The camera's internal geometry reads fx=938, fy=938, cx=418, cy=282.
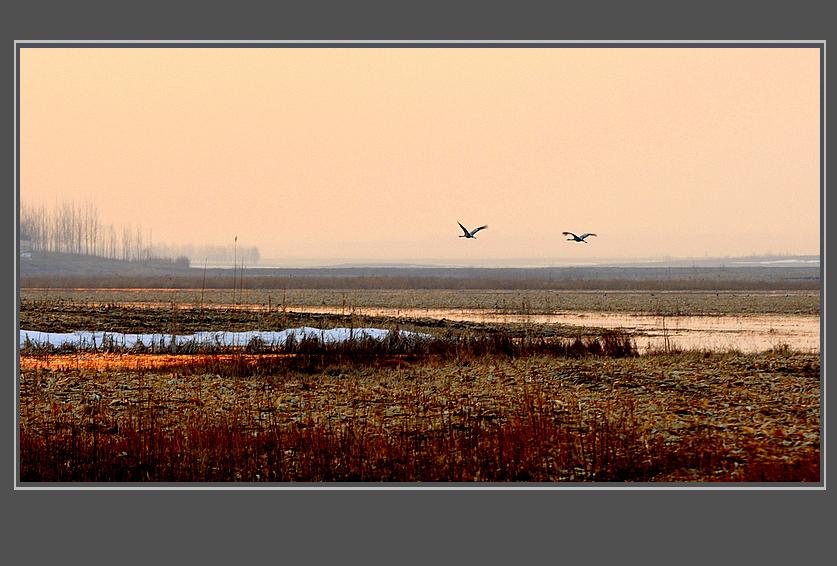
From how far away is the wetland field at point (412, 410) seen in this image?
10.1m

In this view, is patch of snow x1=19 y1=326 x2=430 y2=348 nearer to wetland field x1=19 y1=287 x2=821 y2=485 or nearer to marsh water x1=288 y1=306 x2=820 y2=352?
wetland field x1=19 y1=287 x2=821 y2=485

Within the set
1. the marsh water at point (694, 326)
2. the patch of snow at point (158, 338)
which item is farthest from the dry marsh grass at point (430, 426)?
the marsh water at point (694, 326)

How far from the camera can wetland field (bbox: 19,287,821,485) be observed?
33.2 ft

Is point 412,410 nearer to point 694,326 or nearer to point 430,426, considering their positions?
point 430,426

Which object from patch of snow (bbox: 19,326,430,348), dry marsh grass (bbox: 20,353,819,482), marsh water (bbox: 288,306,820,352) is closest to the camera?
dry marsh grass (bbox: 20,353,819,482)

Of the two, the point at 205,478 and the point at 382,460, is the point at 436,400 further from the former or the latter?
the point at 205,478

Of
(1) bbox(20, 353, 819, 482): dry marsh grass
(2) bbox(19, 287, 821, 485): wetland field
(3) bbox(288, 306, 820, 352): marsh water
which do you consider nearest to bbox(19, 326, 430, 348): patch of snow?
(2) bbox(19, 287, 821, 485): wetland field

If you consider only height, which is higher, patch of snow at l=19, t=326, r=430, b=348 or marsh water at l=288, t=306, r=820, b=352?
patch of snow at l=19, t=326, r=430, b=348

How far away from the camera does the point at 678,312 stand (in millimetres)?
34906

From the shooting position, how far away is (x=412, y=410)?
1248 cm

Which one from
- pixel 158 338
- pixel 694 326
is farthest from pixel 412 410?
pixel 694 326

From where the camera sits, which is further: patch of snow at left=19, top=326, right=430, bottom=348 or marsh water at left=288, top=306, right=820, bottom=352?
marsh water at left=288, top=306, right=820, bottom=352

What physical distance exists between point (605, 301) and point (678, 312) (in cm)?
1040
